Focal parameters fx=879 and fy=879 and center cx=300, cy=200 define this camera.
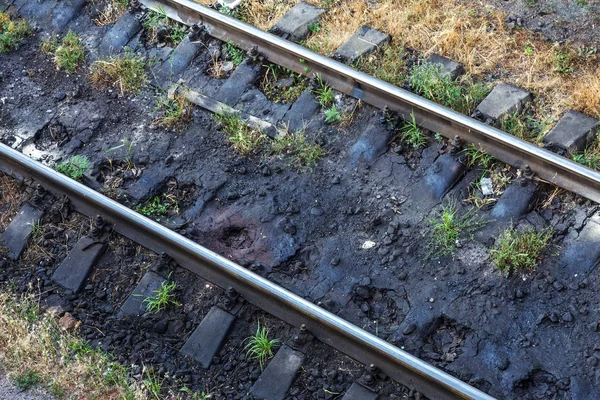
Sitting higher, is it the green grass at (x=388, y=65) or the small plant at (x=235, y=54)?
the small plant at (x=235, y=54)

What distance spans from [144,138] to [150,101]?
490 mm

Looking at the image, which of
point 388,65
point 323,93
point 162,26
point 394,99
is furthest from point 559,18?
point 162,26

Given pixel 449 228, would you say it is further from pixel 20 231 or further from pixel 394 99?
pixel 20 231

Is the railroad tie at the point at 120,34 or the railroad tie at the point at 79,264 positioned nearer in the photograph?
the railroad tie at the point at 79,264

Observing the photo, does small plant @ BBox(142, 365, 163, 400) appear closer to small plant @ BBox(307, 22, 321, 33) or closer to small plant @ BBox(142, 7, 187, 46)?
small plant @ BBox(142, 7, 187, 46)

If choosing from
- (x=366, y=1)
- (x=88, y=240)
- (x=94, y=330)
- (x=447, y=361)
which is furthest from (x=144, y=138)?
(x=447, y=361)

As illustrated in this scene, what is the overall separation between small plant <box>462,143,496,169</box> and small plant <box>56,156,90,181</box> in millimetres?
3241

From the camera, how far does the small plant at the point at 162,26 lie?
28.4ft

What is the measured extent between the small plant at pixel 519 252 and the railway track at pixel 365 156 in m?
0.33

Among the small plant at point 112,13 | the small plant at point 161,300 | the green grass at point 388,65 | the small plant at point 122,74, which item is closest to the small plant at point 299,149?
the green grass at point 388,65

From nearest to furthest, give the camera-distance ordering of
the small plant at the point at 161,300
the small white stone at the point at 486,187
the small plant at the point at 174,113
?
the small plant at the point at 161,300 → the small white stone at the point at 486,187 → the small plant at the point at 174,113

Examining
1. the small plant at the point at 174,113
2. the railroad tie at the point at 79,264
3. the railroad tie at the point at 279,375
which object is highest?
the small plant at the point at 174,113

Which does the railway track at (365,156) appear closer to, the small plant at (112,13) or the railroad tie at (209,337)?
the railroad tie at (209,337)

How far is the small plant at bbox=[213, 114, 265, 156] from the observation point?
7.54m
